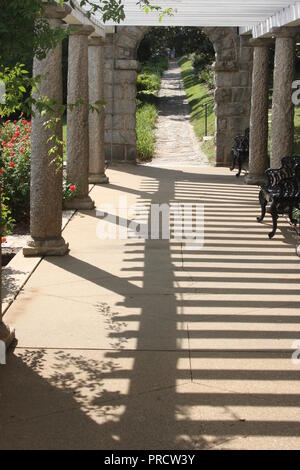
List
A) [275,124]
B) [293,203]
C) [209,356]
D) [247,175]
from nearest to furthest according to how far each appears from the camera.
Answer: [209,356], [293,203], [275,124], [247,175]

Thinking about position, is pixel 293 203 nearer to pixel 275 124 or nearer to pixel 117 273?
pixel 275 124

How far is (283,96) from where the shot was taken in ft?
35.8

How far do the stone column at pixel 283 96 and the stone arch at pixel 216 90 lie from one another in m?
5.37

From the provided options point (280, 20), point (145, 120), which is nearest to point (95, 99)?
point (280, 20)

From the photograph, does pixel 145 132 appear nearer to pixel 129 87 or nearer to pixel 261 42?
pixel 129 87

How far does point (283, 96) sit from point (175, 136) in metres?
11.7

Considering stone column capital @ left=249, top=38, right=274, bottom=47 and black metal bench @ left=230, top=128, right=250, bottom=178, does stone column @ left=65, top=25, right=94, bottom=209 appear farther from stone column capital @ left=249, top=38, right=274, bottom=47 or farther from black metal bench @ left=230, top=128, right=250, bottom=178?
black metal bench @ left=230, top=128, right=250, bottom=178

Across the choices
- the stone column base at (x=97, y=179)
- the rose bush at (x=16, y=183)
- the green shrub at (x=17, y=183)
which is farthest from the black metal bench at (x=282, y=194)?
the stone column base at (x=97, y=179)

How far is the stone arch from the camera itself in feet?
53.0

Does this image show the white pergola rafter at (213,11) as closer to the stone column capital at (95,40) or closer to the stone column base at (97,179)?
the stone column capital at (95,40)

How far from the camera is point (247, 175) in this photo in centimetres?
1438

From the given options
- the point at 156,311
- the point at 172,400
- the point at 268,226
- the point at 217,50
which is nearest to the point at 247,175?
the point at 217,50

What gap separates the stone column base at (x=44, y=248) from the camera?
8062 millimetres
